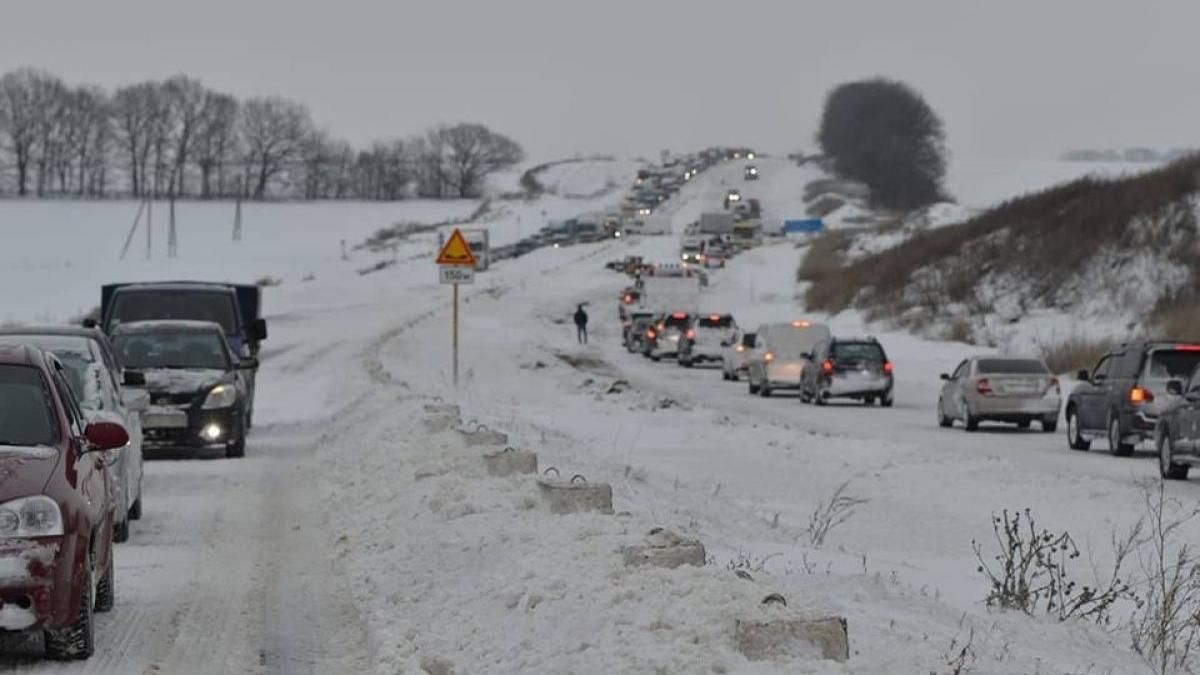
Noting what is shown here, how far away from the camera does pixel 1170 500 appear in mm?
20672

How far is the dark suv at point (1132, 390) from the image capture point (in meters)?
28.3

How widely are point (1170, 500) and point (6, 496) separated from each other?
1350cm

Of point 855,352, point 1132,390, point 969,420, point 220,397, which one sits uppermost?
point 1132,390

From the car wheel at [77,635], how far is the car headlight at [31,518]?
41 centimetres

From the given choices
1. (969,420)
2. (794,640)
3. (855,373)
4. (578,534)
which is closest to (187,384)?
(578,534)

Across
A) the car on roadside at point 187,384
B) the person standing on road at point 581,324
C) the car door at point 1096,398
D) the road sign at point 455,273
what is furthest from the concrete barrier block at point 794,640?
the person standing on road at point 581,324

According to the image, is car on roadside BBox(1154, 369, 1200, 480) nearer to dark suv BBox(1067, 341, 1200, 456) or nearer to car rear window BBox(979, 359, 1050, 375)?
dark suv BBox(1067, 341, 1200, 456)

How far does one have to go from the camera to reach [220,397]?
25938 millimetres

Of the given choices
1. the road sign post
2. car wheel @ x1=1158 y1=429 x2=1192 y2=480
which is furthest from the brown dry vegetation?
car wheel @ x1=1158 y1=429 x2=1192 y2=480

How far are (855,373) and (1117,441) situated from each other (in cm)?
1433

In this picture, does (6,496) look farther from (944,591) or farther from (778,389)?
(778,389)

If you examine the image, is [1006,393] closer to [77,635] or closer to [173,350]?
[173,350]

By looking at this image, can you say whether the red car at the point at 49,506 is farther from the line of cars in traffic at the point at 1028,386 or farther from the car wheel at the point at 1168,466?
the car wheel at the point at 1168,466

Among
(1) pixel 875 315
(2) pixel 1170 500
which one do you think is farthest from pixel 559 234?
(2) pixel 1170 500
